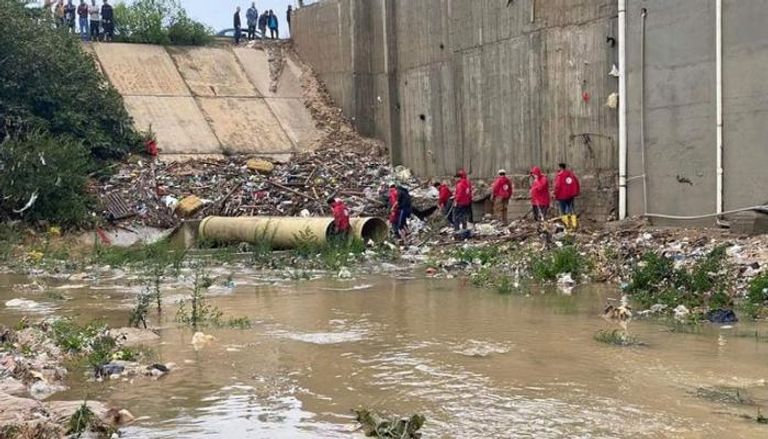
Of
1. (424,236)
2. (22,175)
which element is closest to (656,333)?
(424,236)

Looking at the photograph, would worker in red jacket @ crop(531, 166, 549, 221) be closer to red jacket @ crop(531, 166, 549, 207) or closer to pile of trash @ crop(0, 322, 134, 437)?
red jacket @ crop(531, 166, 549, 207)

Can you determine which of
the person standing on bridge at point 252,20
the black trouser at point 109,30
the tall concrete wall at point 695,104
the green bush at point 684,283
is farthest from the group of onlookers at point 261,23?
the green bush at point 684,283

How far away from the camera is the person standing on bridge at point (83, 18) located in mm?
26592

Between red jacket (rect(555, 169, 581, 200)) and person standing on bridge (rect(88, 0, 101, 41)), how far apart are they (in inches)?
646

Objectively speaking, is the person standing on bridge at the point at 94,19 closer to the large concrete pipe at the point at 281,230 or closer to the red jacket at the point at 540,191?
the large concrete pipe at the point at 281,230

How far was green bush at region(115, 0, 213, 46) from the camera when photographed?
1062 inches

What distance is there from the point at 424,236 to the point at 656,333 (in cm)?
955

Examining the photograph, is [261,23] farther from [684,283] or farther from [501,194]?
[684,283]

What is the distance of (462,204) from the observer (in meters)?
17.3

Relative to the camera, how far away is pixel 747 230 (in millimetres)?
12398

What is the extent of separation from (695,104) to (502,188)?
4.62m

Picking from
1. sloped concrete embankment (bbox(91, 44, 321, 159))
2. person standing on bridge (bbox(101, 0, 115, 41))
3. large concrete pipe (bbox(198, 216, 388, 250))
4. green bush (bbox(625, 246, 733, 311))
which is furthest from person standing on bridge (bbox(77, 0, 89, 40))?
green bush (bbox(625, 246, 733, 311))

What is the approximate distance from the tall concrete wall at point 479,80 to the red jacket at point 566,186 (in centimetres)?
44

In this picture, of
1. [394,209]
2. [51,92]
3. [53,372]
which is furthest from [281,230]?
[53,372]
